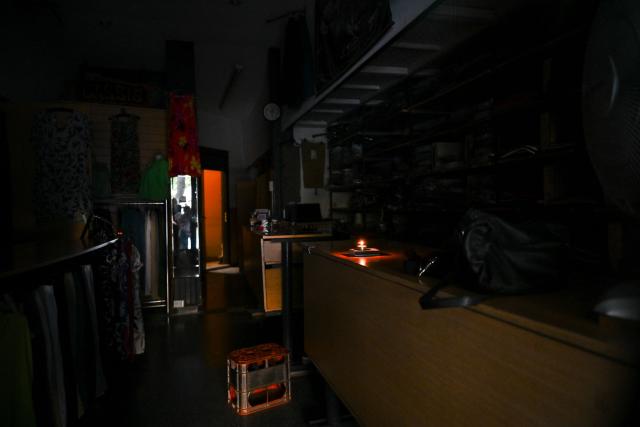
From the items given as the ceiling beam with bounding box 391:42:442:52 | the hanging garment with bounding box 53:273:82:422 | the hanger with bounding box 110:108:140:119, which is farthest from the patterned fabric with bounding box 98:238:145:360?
the ceiling beam with bounding box 391:42:442:52

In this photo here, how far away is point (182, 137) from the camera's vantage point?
449 centimetres

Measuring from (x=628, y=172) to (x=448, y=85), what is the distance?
2.33 meters

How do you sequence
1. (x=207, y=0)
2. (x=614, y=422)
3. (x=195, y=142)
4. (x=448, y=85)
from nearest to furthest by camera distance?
(x=614, y=422), (x=448, y=85), (x=207, y=0), (x=195, y=142)

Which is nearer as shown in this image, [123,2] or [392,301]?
→ [392,301]

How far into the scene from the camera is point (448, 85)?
9.21 ft

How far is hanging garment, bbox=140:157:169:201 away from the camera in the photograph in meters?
4.36

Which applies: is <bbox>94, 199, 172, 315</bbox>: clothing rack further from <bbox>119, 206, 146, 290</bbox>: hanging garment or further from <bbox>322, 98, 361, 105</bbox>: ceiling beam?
<bbox>322, 98, 361, 105</bbox>: ceiling beam

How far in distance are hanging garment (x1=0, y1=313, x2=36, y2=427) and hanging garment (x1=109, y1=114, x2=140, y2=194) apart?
10.9ft

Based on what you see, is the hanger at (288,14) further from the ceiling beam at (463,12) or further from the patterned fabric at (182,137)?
the ceiling beam at (463,12)

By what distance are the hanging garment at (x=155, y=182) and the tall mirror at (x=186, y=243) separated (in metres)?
0.19

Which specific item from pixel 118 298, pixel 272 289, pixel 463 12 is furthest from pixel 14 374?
pixel 463 12

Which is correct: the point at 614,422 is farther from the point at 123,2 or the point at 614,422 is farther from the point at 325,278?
the point at 123,2

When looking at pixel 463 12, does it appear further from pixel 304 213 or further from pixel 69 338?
pixel 69 338

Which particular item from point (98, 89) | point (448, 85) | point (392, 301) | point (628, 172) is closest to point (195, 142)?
point (98, 89)
